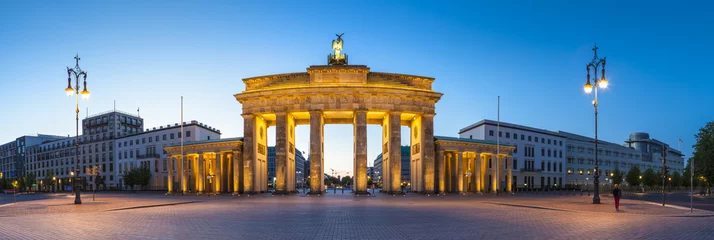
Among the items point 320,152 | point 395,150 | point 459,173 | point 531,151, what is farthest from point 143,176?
point 531,151

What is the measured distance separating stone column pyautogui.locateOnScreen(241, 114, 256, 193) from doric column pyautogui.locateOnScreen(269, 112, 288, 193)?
3.97 metres

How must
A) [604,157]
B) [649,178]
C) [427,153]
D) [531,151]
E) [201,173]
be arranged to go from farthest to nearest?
1. [604,157]
2. [649,178]
3. [531,151]
4. [201,173]
5. [427,153]

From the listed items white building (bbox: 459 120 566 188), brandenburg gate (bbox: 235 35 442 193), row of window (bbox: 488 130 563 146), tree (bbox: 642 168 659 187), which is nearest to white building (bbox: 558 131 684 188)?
white building (bbox: 459 120 566 188)

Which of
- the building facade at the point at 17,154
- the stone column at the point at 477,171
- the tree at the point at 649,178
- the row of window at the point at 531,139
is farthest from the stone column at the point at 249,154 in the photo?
the building facade at the point at 17,154

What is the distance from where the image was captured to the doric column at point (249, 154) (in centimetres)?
6444

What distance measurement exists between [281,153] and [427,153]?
18.3m

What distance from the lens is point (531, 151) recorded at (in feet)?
362

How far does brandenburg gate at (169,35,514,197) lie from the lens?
61.7m

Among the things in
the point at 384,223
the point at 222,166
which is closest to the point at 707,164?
the point at 384,223

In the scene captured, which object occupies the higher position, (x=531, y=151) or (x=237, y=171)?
(x=531, y=151)

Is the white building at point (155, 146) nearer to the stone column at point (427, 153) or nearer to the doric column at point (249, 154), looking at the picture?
the doric column at point (249, 154)

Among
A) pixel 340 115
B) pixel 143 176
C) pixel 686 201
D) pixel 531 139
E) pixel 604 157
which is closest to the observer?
pixel 686 201

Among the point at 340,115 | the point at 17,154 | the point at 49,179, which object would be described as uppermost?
the point at 340,115

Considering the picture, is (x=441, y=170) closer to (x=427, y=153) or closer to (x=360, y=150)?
(x=427, y=153)
